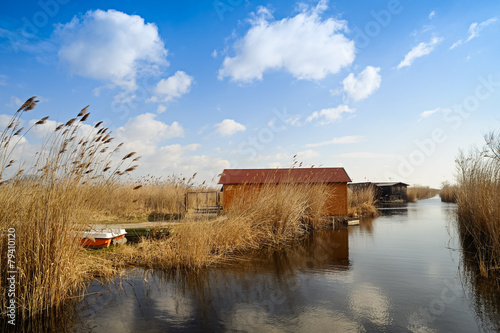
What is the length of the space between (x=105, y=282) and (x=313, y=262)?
5510 mm

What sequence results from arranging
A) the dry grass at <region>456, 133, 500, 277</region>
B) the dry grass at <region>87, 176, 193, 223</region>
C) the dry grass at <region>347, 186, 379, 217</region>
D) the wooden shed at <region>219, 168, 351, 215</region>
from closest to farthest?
the dry grass at <region>456, 133, 500, 277</region>
the dry grass at <region>87, 176, 193, 223</region>
the wooden shed at <region>219, 168, 351, 215</region>
the dry grass at <region>347, 186, 379, 217</region>

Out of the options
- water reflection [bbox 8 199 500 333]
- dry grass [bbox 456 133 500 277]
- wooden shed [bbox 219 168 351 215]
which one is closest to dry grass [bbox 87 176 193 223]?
wooden shed [bbox 219 168 351 215]

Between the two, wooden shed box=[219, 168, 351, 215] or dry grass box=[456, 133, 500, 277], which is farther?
wooden shed box=[219, 168, 351, 215]

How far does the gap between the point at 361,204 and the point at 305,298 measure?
70.2ft

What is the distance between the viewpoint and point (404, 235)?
1384 cm

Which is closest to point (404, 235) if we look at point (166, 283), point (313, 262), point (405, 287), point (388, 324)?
point (313, 262)

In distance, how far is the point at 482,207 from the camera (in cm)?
841

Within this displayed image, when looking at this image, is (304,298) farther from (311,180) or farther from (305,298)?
(311,180)

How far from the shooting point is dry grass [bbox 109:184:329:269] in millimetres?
7945

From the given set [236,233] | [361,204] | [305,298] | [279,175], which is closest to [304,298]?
[305,298]

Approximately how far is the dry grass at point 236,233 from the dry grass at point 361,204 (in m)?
9.82

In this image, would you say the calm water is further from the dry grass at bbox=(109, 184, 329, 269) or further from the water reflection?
the dry grass at bbox=(109, 184, 329, 269)

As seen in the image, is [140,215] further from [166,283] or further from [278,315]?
[278,315]

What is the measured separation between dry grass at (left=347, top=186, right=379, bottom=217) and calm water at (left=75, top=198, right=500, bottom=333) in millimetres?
14212
